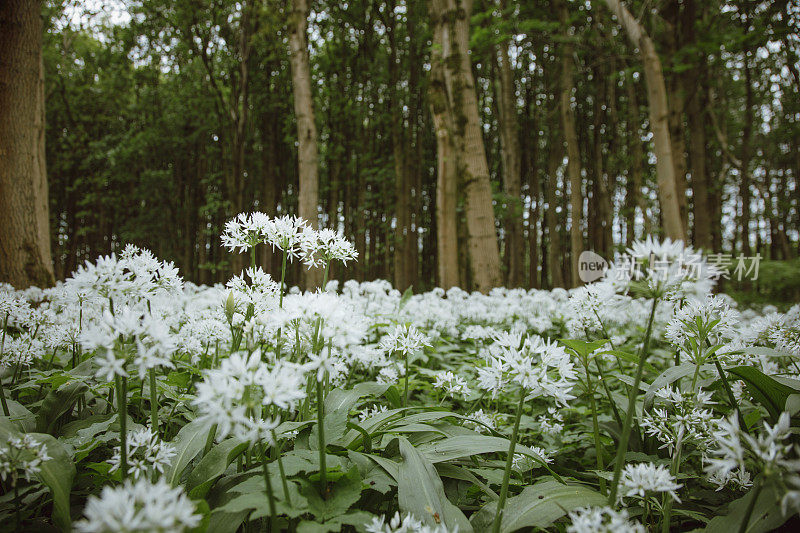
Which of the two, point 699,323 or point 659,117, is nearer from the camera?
point 699,323

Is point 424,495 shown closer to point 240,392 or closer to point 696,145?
point 240,392

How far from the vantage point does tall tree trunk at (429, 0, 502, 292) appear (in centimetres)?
818

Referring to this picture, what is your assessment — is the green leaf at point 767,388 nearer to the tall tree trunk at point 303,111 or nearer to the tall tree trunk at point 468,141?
the tall tree trunk at point 468,141

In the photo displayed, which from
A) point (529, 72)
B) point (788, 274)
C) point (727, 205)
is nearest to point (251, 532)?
point (788, 274)

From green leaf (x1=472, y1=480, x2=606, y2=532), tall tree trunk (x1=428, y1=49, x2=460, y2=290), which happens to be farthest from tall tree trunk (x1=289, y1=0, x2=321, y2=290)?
green leaf (x1=472, y1=480, x2=606, y2=532)

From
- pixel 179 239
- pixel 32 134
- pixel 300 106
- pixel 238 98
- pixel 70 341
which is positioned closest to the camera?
pixel 70 341

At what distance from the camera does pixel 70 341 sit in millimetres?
2500

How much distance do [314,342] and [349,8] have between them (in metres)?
20.0

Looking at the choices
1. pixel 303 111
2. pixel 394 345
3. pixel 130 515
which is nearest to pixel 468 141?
pixel 303 111

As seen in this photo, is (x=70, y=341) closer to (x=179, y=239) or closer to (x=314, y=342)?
(x=314, y=342)

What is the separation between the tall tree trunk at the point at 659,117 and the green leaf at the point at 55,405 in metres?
8.62

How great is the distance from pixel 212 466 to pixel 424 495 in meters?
0.78

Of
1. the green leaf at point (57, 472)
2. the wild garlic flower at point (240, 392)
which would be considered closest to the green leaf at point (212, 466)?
the green leaf at point (57, 472)

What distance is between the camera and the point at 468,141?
333 inches
